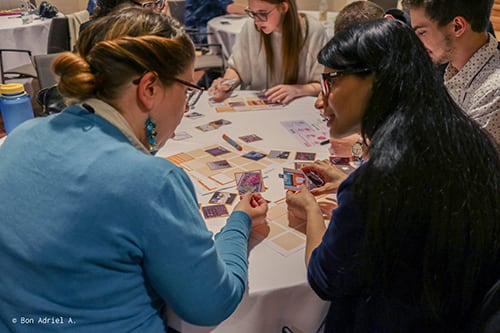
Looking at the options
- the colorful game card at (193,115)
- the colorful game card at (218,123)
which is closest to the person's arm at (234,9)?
the colorful game card at (193,115)

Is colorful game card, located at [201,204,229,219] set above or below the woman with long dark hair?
below

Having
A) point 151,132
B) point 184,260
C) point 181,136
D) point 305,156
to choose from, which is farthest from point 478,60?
point 184,260

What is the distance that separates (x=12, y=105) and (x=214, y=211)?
1.01 metres

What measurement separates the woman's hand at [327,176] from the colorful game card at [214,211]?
0.30m

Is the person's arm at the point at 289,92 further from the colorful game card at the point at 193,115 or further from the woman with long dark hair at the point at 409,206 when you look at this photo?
the woman with long dark hair at the point at 409,206

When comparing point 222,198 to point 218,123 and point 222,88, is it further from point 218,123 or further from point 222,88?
point 222,88

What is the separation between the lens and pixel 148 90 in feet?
3.05

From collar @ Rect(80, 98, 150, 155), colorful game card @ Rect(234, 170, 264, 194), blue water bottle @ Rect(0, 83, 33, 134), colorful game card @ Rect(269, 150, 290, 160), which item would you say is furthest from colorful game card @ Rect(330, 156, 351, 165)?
blue water bottle @ Rect(0, 83, 33, 134)

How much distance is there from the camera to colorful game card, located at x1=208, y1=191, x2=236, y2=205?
4.64ft

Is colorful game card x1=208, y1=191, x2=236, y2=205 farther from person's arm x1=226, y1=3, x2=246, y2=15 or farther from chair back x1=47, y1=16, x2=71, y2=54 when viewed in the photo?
person's arm x1=226, y1=3, x2=246, y2=15

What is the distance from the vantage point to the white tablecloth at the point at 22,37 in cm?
393

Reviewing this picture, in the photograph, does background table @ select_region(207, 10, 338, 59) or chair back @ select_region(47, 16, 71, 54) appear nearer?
chair back @ select_region(47, 16, 71, 54)

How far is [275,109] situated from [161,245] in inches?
59.8

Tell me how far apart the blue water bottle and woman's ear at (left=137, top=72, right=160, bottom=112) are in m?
1.10
